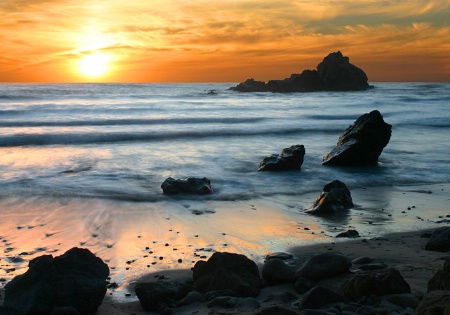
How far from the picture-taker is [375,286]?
419 cm

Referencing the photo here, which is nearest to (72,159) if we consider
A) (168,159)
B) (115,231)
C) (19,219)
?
(168,159)

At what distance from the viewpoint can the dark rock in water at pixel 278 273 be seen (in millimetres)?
4824

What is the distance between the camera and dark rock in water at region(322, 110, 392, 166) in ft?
41.7

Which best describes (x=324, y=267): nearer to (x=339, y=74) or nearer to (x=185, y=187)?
(x=185, y=187)

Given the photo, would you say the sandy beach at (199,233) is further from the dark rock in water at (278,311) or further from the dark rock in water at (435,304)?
the dark rock in water at (435,304)

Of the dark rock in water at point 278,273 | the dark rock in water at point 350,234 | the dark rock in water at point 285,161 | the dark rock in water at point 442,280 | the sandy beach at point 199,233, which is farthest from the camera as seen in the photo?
the dark rock in water at point 285,161

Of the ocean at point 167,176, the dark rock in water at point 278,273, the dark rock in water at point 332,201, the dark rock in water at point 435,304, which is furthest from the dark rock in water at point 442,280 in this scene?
the dark rock in water at point 332,201

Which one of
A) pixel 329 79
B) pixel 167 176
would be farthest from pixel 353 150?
pixel 329 79

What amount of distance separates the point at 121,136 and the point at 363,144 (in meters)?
11.7

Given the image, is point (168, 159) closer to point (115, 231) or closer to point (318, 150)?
point (318, 150)

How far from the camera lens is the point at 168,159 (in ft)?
47.5

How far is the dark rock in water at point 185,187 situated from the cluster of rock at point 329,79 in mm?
76719

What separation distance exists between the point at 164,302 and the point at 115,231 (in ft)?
8.77

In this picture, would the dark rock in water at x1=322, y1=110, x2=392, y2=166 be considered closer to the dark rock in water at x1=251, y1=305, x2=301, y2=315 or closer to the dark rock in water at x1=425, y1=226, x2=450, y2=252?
the dark rock in water at x1=425, y1=226, x2=450, y2=252
